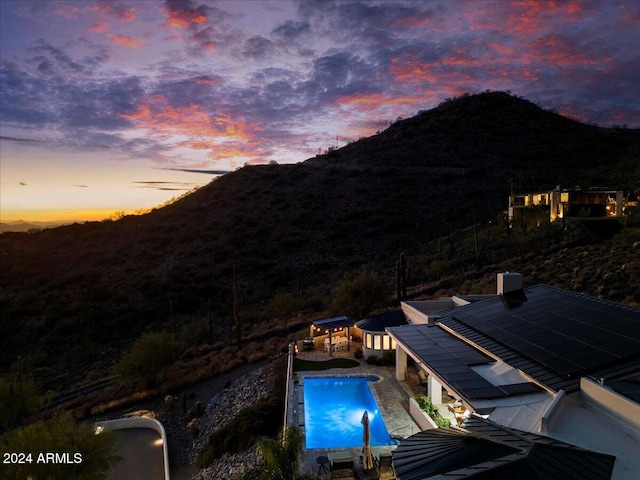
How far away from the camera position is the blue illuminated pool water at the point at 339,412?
14.5 meters

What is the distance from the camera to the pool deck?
524 inches

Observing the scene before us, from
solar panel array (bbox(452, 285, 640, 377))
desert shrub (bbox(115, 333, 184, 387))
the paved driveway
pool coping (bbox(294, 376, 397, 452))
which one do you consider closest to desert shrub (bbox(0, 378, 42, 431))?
desert shrub (bbox(115, 333, 184, 387))

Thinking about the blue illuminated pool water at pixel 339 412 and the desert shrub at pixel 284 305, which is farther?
the desert shrub at pixel 284 305

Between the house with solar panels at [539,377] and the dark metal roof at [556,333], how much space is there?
0.09ft

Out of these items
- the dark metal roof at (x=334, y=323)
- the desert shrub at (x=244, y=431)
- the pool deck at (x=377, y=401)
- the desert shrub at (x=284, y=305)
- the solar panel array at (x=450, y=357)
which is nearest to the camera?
the solar panel array at (x=450, y=357)

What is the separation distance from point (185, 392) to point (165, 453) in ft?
23.8

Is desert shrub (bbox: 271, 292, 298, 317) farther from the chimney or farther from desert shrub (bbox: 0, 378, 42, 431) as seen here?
the chimney

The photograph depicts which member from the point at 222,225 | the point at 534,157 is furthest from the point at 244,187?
the point at 534,157

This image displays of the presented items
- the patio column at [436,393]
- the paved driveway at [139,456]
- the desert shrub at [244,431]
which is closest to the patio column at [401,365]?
the patio column at [436,393]

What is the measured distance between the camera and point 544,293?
16.8 m

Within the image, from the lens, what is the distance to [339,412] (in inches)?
658

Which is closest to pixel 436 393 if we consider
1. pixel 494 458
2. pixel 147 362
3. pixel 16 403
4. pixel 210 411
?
pixel 494 458

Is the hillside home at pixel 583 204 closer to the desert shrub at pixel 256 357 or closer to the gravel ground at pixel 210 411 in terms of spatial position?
the desert shrub at pixel 256 357

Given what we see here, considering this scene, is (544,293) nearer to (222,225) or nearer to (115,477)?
(115,477)
